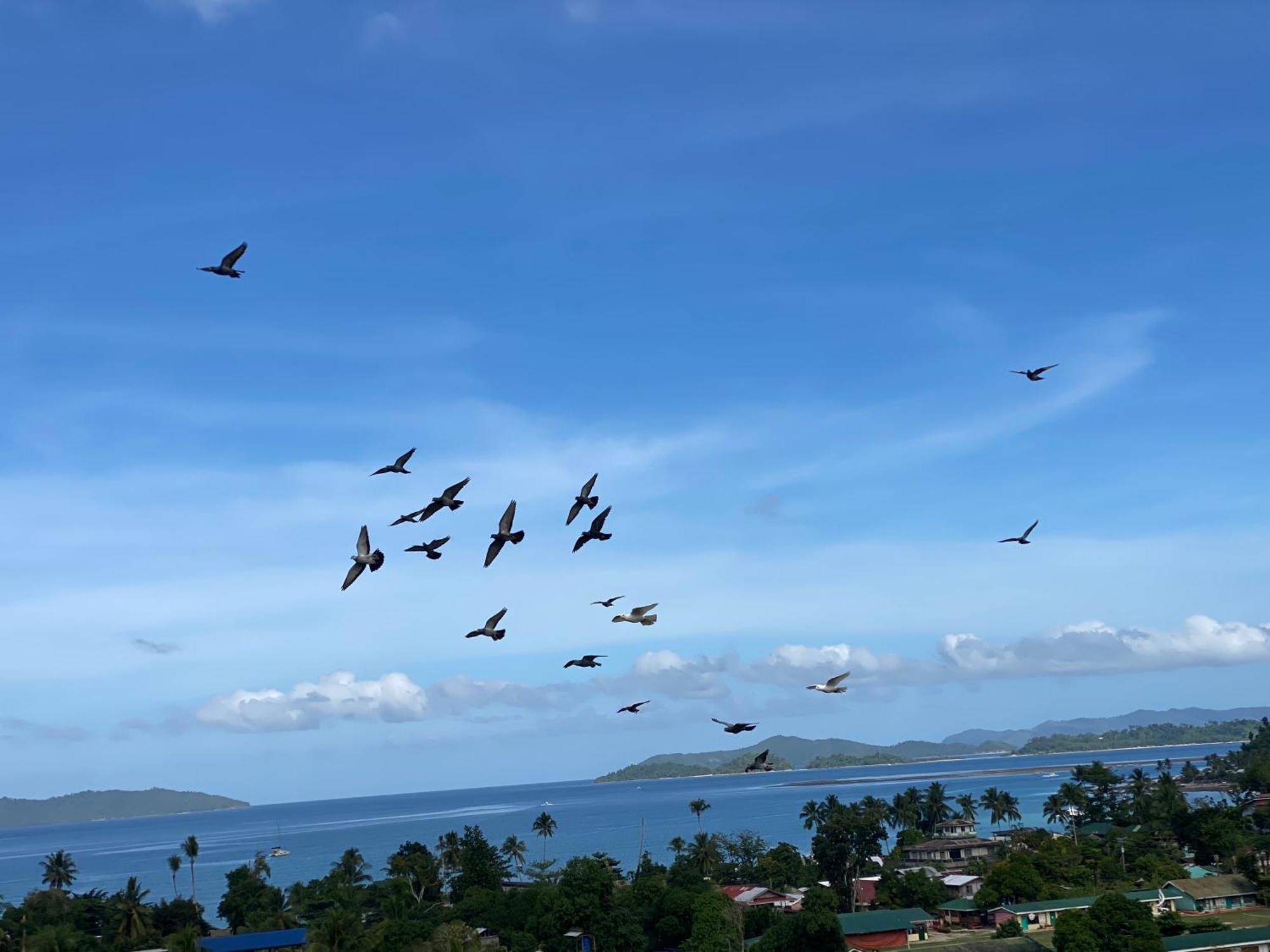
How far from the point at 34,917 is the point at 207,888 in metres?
110

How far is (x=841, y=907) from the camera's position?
3182 inches

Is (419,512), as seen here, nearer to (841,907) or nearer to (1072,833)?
(841,907)

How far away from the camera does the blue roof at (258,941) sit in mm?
63469

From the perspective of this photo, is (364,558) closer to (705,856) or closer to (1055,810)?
(705,856)

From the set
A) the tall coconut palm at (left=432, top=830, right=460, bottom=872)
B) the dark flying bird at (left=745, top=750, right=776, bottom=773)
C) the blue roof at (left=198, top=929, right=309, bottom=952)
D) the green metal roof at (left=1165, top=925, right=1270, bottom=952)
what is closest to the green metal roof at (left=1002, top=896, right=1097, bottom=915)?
the green metal roof at (left=1165, top=925, right=1270, bottom=952)

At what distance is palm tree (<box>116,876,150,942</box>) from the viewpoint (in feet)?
247

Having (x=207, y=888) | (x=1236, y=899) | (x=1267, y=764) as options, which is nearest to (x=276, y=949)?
(x=1236, y=899)

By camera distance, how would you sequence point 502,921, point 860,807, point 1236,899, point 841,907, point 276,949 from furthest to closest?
point 860,807, point 841,907, point 1236,899, point 502,921, point 276,949

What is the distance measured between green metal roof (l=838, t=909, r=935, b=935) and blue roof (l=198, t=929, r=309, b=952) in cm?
3002

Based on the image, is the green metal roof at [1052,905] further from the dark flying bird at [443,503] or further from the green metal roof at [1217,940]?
the dark flying bird at [443,503]

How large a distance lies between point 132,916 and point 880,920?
158ft

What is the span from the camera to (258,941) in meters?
64.8

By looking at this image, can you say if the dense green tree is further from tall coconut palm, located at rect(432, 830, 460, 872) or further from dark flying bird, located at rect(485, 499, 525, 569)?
tall coconut palm, located at rect(432, 830, 460, 872)

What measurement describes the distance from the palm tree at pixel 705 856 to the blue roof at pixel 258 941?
35.2 m
